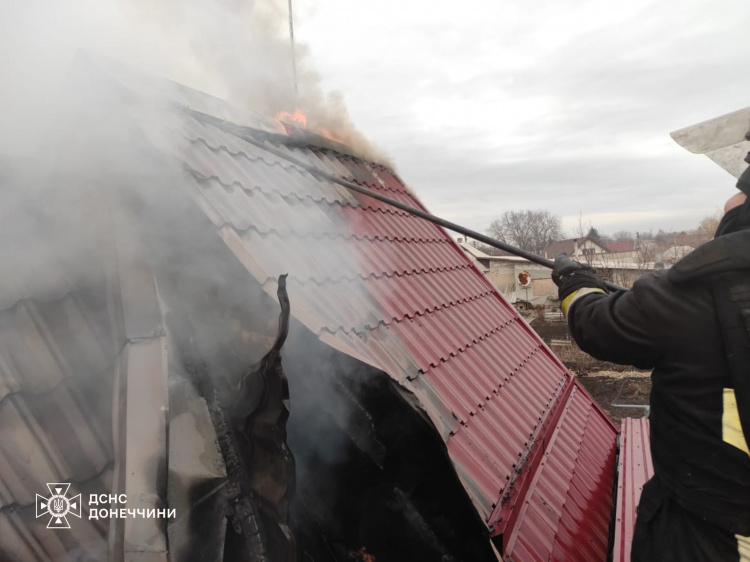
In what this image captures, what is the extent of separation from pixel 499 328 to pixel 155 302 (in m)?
3.75

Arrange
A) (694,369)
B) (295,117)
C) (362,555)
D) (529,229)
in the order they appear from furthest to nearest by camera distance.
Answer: (529,229), (295,117), (362,555), (694,369)

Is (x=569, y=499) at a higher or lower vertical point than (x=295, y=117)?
lower

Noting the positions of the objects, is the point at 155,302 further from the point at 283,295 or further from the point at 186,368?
the point at 283,295

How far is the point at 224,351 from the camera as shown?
1.96 m

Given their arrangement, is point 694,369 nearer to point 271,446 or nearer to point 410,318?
point 271,446

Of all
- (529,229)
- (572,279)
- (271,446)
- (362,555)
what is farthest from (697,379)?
(529,229)

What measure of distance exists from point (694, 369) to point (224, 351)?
181 centimetres

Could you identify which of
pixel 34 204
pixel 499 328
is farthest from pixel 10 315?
pixel 499 328

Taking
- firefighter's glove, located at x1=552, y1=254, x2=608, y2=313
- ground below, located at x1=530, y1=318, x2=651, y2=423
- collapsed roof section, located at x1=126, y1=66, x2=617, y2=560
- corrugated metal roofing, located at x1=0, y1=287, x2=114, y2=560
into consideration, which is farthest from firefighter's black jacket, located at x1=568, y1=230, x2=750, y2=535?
ground below, located at x1=530, y1=318, x2=651, y2=423

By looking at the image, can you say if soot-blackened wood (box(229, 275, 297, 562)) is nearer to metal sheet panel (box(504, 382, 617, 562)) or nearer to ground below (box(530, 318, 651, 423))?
Result: metal sheet panel (box(504, 382, 617, 562))

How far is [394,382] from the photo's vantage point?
1760mm

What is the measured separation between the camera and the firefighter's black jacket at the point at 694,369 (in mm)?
1689

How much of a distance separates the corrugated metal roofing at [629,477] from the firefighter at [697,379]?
4.62 feet

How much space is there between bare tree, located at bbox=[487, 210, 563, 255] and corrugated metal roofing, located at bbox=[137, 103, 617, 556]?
2774 inches
